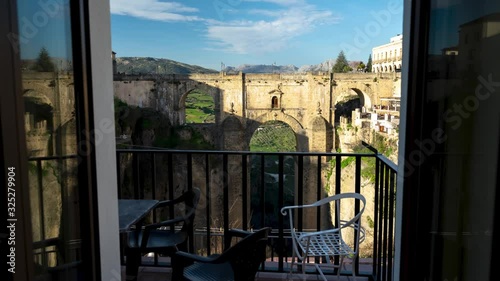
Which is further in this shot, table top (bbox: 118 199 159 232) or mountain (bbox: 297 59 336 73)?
mountain (bbox: 297 59 336 73)

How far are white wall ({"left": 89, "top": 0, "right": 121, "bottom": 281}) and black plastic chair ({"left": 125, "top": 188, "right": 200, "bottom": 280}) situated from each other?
564 millimetres

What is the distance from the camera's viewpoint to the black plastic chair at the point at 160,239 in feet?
7.50

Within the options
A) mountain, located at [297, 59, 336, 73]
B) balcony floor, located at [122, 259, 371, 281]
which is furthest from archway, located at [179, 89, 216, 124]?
balcony floor, located at [122, 259, 371, 281]

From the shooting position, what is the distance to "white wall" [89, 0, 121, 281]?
150 cm

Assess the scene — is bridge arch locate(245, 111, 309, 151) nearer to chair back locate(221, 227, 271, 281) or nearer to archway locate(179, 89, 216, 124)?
archway locate(179, 89, 216, 124)

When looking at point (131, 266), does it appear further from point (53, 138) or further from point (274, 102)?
point (274, 102)

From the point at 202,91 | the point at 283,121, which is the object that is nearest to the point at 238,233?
the point at 202,91

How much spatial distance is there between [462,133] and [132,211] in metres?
1.83

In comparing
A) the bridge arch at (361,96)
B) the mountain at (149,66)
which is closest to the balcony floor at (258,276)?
the mountain at (149,66)

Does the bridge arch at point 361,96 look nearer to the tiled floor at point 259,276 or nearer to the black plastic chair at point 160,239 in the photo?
the tiled floor at point 259,276

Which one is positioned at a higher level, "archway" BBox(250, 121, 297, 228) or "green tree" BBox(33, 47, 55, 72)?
"green tree" BBox(33, 47, 55, 72)

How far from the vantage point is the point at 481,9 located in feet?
3.31

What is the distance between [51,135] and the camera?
3.79ft

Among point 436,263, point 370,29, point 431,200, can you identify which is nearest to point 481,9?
point 431,200
